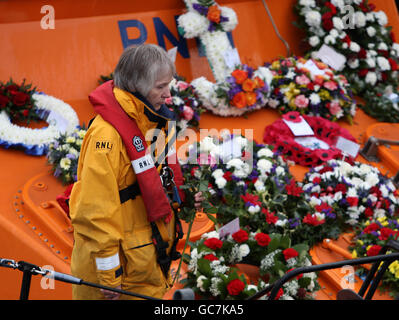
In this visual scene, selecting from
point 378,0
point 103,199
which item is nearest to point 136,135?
point 103,199

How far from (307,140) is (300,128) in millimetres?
125

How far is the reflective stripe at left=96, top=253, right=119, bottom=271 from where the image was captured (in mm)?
1658

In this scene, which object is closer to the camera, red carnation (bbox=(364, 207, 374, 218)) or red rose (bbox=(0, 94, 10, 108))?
red carnation (bbox=(364, 207, 374, 218))

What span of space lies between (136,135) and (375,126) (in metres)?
3.36

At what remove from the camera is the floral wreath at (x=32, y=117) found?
3225 mm

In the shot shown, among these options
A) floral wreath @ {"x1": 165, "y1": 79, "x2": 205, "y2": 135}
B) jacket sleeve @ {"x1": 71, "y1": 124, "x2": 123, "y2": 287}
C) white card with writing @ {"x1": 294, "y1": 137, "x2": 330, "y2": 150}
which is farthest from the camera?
white card with writing @ {"x1": 294, "y1": 137, "x2": 330, "y2": 150}

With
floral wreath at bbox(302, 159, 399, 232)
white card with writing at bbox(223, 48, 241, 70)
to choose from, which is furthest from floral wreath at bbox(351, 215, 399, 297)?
white card with writing at bbox(223, 48, 241, 70)

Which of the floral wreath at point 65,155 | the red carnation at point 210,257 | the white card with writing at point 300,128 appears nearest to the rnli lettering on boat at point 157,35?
the white card with writing at point 300,128

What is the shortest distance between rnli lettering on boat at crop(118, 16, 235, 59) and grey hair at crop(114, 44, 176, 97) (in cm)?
249

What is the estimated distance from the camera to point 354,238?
305cm

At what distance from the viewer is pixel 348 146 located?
387cm

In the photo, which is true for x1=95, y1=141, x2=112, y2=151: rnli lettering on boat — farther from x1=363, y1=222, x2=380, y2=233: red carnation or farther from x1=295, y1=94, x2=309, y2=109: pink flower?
x1=295, y1=94, x2=309, y2=109: pink flower

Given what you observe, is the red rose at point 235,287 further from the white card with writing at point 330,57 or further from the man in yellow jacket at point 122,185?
the white card with writing at point 330,57

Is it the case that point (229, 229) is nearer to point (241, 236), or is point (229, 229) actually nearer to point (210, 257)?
point (241, 236)
